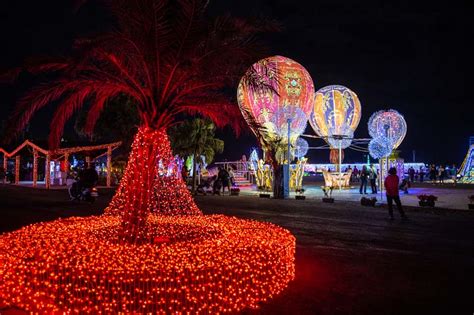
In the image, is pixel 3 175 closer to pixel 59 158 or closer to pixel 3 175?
pixel 3 175

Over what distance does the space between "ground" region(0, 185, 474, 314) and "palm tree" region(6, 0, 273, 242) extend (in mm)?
3023

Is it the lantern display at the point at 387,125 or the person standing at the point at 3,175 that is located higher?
the lantern display at the point at 387,125

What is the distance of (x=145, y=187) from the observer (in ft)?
25.9

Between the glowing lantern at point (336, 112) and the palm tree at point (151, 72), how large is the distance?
23.6 meters

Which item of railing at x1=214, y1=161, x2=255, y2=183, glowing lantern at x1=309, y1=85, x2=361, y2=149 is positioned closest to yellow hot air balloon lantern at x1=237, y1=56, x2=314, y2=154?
glowing lantern at x1=309, y1=85, x2=361, y2=149

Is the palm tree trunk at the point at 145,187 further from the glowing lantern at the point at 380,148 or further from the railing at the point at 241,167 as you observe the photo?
the railing at the point at 241,167

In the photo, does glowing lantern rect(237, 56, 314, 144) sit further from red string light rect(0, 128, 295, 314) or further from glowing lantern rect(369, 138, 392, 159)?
red string light rect(0, 128, 295, 314)

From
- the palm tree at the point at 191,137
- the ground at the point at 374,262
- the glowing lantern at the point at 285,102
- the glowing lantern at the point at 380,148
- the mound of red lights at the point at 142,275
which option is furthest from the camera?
the palm tree at the point at 191,137

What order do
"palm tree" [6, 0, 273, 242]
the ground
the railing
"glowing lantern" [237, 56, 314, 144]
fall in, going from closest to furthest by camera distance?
the ground → "palm tree" [6, 0, 273, 242] → "glowing lantern" [237, 56, 314, 144] → the railing

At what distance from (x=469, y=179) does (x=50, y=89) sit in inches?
1632

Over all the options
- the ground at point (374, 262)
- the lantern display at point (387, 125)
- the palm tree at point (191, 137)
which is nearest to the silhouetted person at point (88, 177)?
the ground at point (374, 262)

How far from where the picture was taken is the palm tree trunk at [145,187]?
779 centimetres

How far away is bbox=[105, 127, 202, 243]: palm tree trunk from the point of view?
7.79 m

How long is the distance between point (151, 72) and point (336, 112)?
2462 cm
